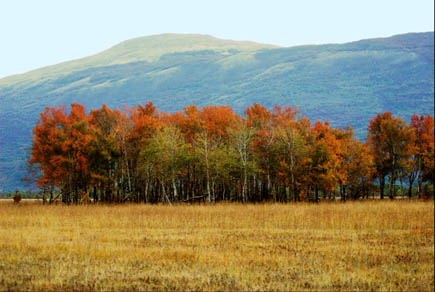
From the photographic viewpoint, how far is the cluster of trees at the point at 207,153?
53.9 m

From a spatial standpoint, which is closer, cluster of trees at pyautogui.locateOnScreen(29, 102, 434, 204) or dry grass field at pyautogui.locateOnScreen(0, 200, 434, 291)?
dry grass field at pyautogui.locateOnScreen(0, 200, 434, 291)

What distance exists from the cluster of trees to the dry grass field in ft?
80.4

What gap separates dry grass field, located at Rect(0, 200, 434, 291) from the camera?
12906 millimetres

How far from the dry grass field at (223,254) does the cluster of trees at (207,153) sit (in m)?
24.5

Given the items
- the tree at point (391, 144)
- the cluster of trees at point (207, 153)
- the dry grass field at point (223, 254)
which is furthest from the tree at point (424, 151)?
the dry grass field at point (223, 254)

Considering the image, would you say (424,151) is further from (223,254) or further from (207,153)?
(223,254)

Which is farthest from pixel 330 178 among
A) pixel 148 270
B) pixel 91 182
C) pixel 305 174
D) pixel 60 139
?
pixel 148 270

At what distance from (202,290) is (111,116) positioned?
5288cm

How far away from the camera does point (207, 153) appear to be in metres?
53.8

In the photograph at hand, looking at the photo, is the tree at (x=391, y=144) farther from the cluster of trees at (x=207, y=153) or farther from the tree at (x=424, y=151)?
the tree at (x=424, y=151)

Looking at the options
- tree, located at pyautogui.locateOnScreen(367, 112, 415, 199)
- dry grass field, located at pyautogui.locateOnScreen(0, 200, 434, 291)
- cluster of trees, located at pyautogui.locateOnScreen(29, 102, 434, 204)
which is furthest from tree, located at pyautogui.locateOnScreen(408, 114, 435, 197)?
dry grass field, located at pyautogui.locateOnScreen(0, 200, 434, 291)

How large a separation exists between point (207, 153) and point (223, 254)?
36.9m

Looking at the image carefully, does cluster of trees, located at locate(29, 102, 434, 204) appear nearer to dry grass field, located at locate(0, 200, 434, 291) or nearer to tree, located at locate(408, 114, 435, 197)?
tree, located at locate(408, 114, 435, 197)

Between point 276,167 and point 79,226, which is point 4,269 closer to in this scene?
point 79,226
